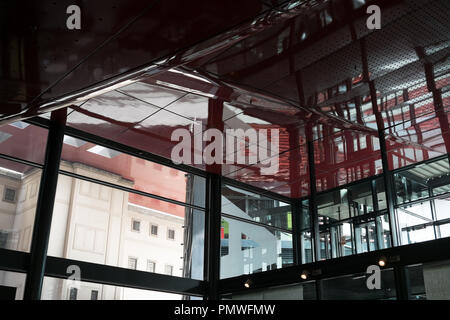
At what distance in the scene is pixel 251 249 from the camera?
37.0ft

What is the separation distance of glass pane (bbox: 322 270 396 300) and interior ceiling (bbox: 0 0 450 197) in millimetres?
2489

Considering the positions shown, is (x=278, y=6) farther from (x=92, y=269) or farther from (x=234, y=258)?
(x=234, y=258)

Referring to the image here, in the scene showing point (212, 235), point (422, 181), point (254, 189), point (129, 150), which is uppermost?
point (129, 150)

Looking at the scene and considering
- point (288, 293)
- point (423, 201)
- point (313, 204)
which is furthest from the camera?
point (313, 204)

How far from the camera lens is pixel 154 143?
10.3 m

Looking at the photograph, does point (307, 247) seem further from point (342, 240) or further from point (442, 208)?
point (442, 208)

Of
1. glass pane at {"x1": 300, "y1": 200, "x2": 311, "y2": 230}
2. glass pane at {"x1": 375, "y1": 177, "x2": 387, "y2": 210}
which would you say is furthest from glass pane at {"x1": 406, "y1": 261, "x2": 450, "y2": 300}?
glass pane at {"x1": 300, "y1": 200, "x2": 311, "y2": 230}

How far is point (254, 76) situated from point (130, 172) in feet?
16.2

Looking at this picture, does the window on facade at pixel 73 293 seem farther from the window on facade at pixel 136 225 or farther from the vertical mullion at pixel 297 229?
the vertical mullion at pixel 297 229

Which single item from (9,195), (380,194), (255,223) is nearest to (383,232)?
(380,194)

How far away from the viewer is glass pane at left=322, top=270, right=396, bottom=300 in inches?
337

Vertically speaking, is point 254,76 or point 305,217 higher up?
point 254,76

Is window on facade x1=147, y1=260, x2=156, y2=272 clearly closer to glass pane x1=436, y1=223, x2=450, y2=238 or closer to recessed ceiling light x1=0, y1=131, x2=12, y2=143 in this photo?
recessed ceiling light x1=0, y1=131, x2=12, y2=143
